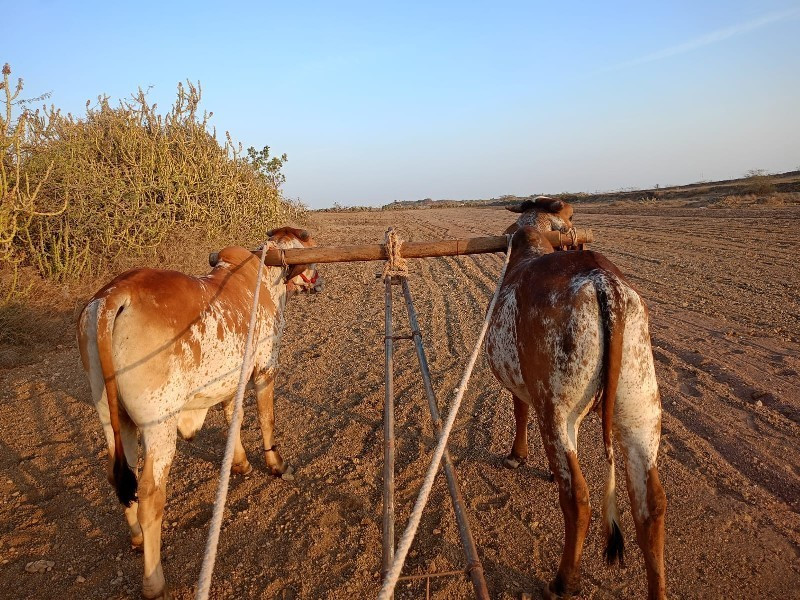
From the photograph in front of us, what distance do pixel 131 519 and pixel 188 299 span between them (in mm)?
1505

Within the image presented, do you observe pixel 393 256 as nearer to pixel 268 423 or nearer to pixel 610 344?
pixel 268 423

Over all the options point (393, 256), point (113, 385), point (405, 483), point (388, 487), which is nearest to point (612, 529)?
point (388, 487)

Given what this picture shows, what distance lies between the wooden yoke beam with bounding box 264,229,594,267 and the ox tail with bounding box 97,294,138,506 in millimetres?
1428

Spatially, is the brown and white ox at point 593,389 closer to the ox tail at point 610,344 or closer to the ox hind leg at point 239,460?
the ox tail at point 610,344

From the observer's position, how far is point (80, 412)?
5441mm

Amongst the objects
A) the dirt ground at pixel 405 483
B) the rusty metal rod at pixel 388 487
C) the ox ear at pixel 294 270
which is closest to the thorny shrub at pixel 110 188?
the dirt ground at pixel 405 483

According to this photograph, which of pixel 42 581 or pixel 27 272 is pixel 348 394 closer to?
pixel 42 581

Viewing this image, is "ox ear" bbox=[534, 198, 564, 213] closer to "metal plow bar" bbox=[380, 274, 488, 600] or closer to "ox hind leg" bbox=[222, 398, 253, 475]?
"metal plow bar" bbox=[380, 274, 488, 600]

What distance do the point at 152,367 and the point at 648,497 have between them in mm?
2822

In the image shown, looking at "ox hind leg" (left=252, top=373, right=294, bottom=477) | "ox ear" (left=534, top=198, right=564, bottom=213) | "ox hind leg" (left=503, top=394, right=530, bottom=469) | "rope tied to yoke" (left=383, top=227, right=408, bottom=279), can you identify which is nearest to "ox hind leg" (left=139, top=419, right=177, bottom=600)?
"ox hind leg" (left=252, top=373, right=294, bottom=477)

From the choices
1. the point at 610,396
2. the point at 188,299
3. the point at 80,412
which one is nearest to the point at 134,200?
the point at 80,412

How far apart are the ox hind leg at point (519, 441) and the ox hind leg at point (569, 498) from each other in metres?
1.25

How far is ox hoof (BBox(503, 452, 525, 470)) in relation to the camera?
4.23 meters

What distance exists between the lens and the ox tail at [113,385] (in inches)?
110
